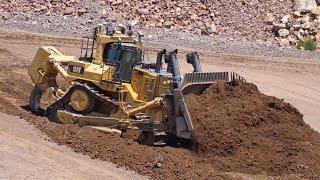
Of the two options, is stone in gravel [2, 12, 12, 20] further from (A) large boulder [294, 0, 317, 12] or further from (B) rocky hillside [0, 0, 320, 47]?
(A) large boulder [294, 0, 317, 12]

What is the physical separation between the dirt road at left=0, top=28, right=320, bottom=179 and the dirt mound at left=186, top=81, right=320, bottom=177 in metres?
0.40

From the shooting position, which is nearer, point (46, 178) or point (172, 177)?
point (46, 178)

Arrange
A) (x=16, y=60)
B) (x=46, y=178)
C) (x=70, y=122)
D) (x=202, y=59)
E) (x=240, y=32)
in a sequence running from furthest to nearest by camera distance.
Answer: (x=240, y=32) < (x=202, y=59) < (x=16, y=60) < (x=70, y=122) < (x=46, y=178)

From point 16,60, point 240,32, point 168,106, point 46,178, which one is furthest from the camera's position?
point 240,32

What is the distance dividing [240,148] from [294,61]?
1832cm

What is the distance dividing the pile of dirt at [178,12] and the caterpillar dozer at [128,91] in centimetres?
1940

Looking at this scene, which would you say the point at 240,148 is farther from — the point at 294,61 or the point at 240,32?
the point at 240,32

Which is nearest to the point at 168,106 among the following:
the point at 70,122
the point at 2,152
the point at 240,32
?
the point at 70,122

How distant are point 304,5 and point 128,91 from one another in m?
25.0

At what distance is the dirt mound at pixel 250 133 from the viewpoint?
51.1 ft

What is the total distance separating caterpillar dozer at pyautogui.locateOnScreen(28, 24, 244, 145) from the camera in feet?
55.1

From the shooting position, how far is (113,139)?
16.7 meters

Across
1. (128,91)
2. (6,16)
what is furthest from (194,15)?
(128,91)

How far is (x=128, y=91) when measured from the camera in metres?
17.5
